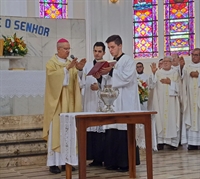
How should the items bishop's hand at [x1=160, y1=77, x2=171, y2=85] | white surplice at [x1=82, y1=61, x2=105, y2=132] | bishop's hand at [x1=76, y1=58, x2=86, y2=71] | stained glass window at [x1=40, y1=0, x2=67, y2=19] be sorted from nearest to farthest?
bishop's hand at [x1=76, y1=58, x2=86, y2=71], white surplice at [x1=82, y1=61, x2=105, y2=132], bishop's hand at [x1=160, y1=77, x2=171, y2=85], stained glass window at [x1=40, y1=0, x2=67, y2=19]

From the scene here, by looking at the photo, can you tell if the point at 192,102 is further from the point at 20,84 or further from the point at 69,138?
the point at 69,138

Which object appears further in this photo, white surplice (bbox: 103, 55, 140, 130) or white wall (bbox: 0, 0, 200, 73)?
white wall (bbox: 0, 0, 200, 73)

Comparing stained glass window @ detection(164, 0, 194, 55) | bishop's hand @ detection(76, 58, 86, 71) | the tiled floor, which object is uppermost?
stained glass window @ detection(164, 0, 194, 55)

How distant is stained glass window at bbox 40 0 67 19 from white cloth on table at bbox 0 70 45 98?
499 centimetres

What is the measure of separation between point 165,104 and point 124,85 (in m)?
2.82

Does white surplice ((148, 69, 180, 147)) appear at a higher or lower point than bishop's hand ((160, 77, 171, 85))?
lower

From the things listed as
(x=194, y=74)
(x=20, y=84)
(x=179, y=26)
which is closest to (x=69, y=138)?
(x=20, y=84)

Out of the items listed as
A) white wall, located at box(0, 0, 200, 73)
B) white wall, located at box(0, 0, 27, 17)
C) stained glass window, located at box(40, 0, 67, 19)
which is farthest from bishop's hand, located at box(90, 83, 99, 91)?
stained glass window, located at box(40, 0, 67, 19)

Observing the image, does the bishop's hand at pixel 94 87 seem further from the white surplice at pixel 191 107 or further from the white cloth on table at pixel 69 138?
the white surplice at pixel 191 107

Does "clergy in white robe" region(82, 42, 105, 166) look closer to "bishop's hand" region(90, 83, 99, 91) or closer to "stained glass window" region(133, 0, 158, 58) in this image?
"bishop's hand" region(90, 83, 99, 91)

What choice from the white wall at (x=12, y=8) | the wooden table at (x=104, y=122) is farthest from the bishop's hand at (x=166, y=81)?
the white wall at (x=12, y=8)

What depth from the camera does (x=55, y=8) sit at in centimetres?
1323

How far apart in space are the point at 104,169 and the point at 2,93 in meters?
2.54

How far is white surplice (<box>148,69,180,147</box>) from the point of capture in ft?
28.7
